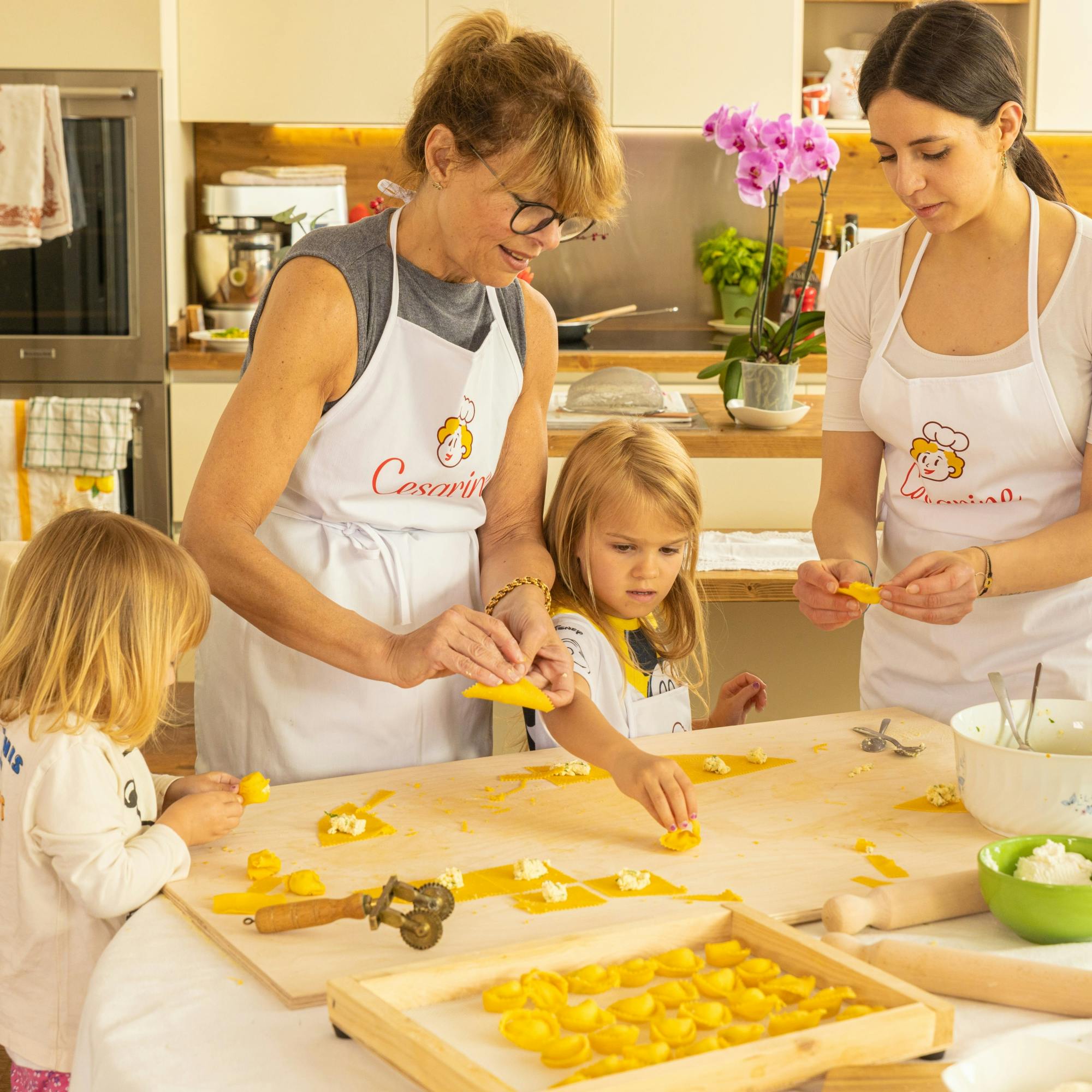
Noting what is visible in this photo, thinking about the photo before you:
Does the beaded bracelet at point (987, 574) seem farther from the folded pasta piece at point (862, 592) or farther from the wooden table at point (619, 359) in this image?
the wooden table at point (619, 359)

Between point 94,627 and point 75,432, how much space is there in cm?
265

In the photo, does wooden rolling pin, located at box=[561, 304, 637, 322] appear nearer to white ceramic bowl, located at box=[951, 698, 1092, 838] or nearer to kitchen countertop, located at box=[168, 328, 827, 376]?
kitchen countertop, located at box=[168, 328, 827, 376]

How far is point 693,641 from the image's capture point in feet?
5.66

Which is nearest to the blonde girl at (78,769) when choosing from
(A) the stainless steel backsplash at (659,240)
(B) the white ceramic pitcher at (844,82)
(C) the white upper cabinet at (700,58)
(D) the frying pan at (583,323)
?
(D) the frying pan at (583,323)

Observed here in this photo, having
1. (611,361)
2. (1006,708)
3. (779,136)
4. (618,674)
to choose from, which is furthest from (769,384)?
(1006,708)

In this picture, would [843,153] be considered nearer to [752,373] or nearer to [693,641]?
[752,373]

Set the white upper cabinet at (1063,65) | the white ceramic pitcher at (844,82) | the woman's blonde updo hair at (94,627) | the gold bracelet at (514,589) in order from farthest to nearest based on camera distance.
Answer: the white ceramic pitcher at (844,82), the white upper cabinet at (1063,65), the gold bracelet at (514,589), the woman's blonde updo hair at (94,627)

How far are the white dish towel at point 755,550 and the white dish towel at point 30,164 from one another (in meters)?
2.07

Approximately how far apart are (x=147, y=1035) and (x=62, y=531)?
0.47 meters

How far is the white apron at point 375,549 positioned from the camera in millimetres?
1377

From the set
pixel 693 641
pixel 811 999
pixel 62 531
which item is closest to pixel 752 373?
pixel 693 641

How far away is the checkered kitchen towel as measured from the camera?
3.55m

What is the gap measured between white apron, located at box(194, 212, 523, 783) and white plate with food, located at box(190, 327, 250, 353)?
236 cm

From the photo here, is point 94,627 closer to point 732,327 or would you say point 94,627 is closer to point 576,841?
point 576,841
